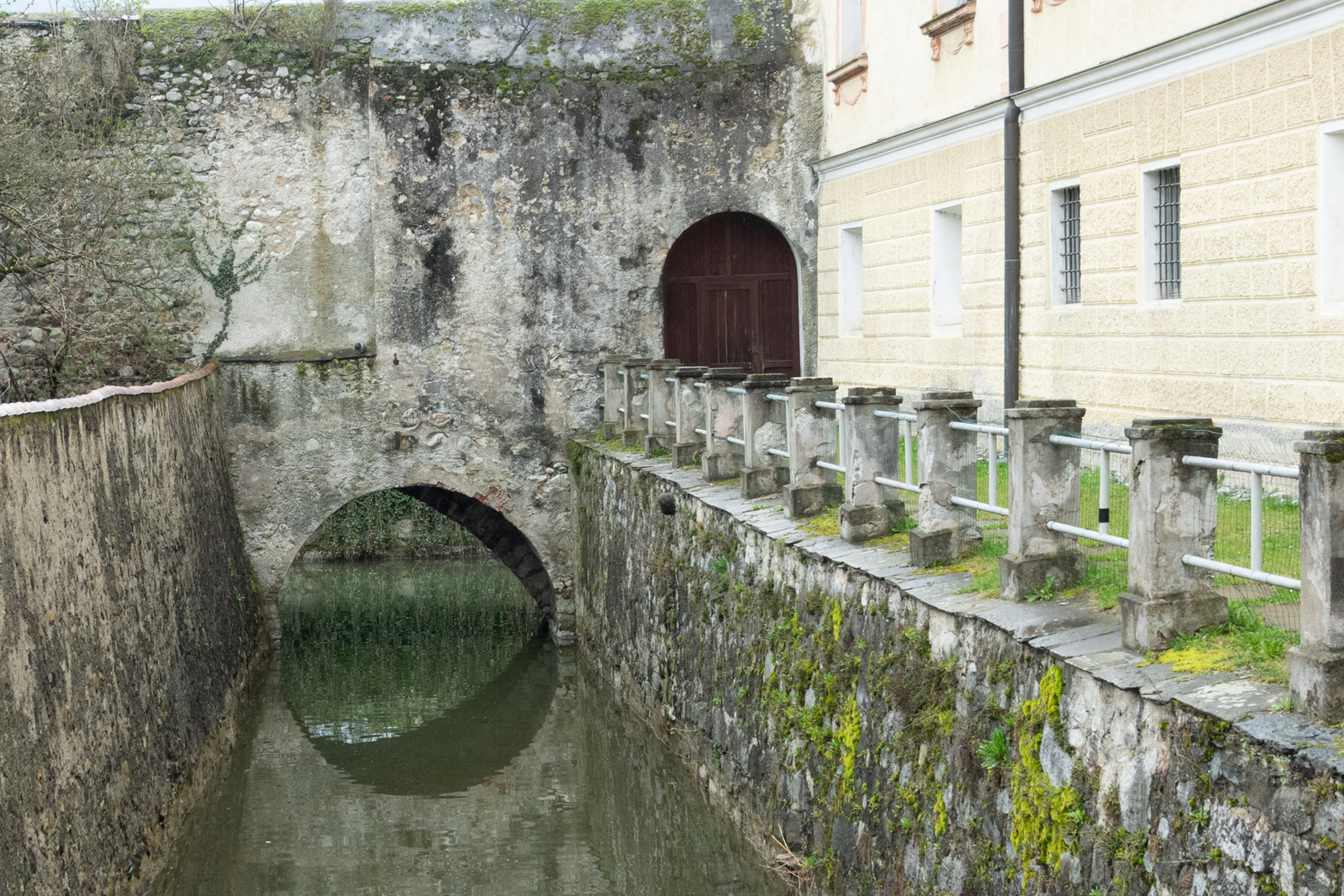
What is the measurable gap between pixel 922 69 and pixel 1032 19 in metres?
1.81

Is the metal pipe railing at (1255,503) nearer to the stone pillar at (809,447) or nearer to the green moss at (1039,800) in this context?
the green moss at (1039,800)

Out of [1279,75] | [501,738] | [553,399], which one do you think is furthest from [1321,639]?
[553,399]

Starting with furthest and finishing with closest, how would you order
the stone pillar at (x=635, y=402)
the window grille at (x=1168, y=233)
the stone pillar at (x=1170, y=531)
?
the stone pillar at (x=635, y=402) < the window grille at (x=1168, y=233) < the stone pillar at (x=1170, y=531)

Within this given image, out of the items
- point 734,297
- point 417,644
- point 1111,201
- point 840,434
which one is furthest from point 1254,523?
point 417,644

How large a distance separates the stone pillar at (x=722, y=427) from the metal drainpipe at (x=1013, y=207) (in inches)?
97.8

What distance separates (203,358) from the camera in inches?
579

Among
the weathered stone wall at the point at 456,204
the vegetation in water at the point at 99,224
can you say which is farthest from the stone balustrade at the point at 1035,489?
the vegetation in water at the point at 99,224

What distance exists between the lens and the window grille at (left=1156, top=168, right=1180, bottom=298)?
9.61 metres

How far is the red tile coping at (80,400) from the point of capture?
6832mm

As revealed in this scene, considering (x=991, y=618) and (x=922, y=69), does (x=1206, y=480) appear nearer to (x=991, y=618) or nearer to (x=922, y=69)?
(x=991, y=618)

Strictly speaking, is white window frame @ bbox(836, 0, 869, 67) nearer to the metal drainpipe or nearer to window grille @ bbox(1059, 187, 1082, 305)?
the metal drainpipe

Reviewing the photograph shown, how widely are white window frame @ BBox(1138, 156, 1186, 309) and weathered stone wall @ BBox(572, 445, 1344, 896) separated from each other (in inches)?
128

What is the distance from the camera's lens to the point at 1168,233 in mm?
9703

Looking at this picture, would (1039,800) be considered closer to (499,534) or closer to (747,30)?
(747,30)
